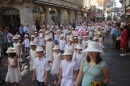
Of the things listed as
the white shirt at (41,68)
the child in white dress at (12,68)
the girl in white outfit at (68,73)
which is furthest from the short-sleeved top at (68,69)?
the child in white dress at (12,68)

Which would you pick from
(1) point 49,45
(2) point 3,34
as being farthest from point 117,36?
(2) point 3,34

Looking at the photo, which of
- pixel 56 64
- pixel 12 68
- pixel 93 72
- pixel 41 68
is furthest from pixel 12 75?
pixel 93 72

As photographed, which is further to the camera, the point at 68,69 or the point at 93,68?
the point at 68,69

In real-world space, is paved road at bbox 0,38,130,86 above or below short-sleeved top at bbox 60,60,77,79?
below

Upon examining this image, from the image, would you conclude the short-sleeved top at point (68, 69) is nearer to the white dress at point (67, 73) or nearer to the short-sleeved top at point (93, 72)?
the white dress at point (67, 73)

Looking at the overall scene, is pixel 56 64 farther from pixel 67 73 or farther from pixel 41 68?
pixel 67 73

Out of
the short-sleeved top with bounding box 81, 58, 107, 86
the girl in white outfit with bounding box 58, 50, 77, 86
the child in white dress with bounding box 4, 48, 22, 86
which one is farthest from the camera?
the child in white dress with bounding box 4, 48, 22, 86

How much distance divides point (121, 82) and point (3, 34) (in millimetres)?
9262

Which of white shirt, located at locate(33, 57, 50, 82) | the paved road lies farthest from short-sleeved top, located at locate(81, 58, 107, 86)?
the paved road

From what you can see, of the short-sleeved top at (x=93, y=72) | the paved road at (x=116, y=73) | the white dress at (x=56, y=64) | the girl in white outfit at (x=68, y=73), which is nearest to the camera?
the short-sleeved top at (x=93, y=72)

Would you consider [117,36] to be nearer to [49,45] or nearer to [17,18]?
[49,45]

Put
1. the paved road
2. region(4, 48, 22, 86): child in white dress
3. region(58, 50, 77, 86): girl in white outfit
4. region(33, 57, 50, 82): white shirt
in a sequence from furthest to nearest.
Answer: the paved road, region(4, 48, 22, 86): child in white dress, region(33, 57, 50, 82): white shirt, region(58, 50, 77, 86): girl in white outfit

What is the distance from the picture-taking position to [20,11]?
20.9 meters

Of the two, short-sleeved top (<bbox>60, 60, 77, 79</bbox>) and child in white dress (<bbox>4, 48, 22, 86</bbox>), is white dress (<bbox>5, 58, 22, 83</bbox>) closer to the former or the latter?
child in white dress (<bbox>4, 48, 22, 86</bbox>)
